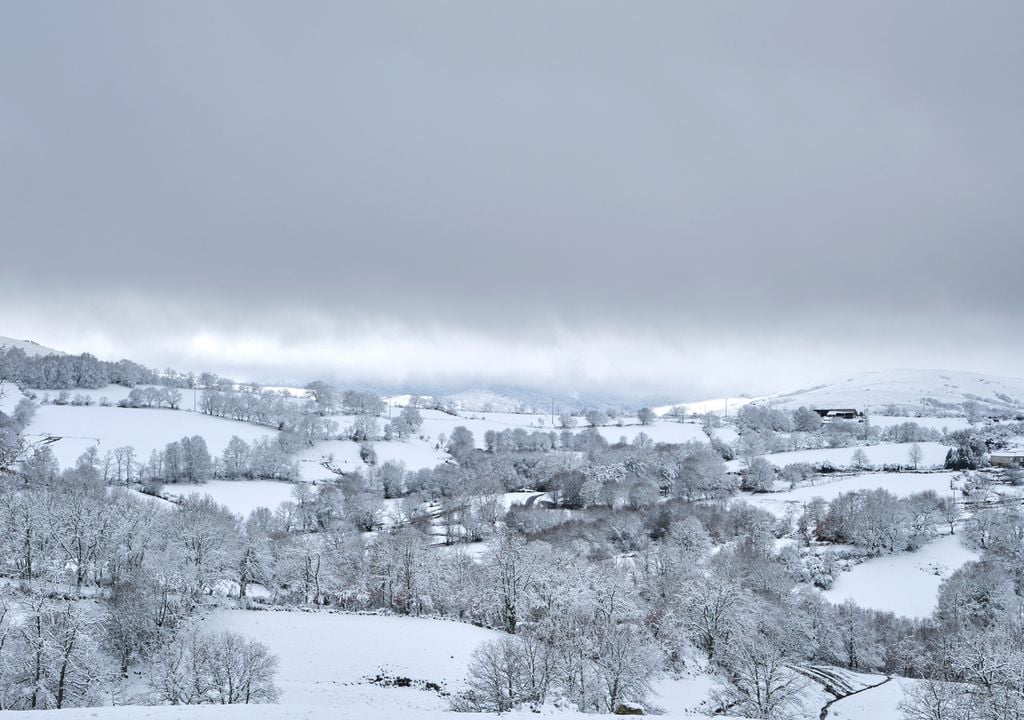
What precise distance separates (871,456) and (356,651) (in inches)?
6249

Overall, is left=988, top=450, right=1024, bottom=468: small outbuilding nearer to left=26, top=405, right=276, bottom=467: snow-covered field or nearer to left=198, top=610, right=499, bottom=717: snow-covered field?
left=198, top=610, right=499, bottom=717: snow-covered field

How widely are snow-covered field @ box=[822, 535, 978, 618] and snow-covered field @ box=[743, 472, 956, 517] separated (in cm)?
2492

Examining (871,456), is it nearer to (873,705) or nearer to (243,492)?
(873,705)

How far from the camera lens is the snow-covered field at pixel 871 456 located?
16000cm

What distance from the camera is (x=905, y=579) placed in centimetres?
8388

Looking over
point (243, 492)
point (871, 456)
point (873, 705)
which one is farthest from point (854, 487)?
point (243, 492)

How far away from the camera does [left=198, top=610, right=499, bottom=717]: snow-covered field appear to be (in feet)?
140

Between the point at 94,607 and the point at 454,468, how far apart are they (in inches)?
4406

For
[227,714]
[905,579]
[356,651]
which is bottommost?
[905,579]

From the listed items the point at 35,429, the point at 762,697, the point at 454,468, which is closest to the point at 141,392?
the point at 35,429

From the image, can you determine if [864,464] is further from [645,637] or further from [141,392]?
[141,392]

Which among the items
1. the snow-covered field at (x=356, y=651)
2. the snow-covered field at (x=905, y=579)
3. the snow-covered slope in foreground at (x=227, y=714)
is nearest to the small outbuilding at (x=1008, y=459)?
the snow-covered field at (x=905, y=579)

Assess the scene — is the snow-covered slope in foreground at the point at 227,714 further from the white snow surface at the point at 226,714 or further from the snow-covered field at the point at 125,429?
the snow-covered field at the point at 125,429

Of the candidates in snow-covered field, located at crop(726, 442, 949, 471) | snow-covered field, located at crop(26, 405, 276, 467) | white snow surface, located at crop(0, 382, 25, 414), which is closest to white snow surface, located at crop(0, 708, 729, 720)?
snow-covered field, located at crop(26, 405, 276, 467)
